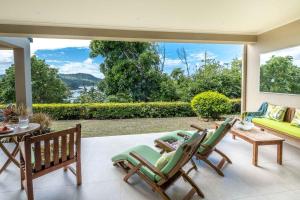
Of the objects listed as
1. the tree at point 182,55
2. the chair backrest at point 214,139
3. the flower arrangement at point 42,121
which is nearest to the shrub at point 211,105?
the tree at point 182,55

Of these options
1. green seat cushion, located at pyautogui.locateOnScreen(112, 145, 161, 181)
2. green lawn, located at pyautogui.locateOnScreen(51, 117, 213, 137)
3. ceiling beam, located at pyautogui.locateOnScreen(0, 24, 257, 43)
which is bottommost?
green lawn, located at pyautogui.locateOnScreen(51, 117, 213, 137)

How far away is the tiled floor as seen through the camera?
2.52 m

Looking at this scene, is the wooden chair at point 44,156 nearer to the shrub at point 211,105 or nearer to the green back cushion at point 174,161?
the green back cushion at point 174,161

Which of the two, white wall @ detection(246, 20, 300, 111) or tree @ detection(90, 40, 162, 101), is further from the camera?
tree @ detection(90, 40, 162, 101)

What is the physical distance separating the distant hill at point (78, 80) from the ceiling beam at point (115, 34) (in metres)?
4.61

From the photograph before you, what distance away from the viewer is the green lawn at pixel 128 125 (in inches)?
245

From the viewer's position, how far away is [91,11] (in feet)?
12.8

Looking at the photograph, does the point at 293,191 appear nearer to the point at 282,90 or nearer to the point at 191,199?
the point at 191,199

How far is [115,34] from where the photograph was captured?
16.6 feet

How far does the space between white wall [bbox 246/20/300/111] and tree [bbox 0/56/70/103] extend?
725 centimetres

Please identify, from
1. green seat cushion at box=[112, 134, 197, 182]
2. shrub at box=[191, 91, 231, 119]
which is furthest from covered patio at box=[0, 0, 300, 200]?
shrub at box=[191, 91, 231, 119]

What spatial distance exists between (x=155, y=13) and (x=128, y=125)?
402 cm

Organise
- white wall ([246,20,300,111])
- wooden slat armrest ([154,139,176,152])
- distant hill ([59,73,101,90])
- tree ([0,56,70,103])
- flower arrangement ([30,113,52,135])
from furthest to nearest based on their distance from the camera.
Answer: distant hill ([59,73,101,90])
tree ([0,56,70,103])
flower arrangement ([30,113,52,135])
white wall ([246,20,300,111])
wooden slat armrest ([154,139,176,152])

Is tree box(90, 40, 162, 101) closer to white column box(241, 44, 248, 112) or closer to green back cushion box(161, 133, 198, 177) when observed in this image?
white column box(241, 44, 248, 112)
